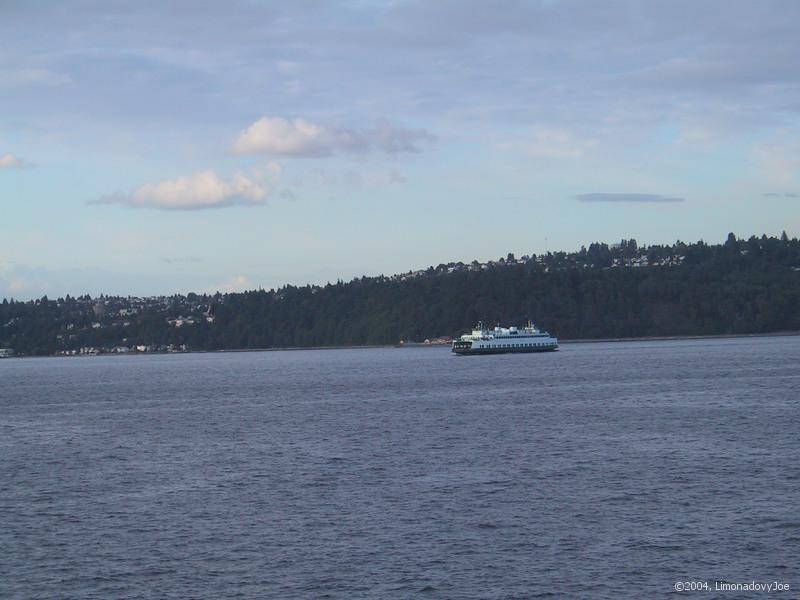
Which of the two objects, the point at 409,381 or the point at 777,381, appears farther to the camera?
the point at 409,381

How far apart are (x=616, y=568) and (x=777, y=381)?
88009 mm

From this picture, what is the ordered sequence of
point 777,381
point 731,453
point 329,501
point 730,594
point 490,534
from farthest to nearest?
point 777,381 → point 731,453 → point 329,501 → point 490,534 → point 730,594

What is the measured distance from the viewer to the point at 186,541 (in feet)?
144

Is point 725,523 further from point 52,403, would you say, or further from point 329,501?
point 52,403

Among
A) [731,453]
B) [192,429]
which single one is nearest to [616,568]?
[731,453]

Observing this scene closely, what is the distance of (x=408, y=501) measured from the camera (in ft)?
166

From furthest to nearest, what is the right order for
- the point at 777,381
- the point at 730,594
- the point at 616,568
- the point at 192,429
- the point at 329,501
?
the point at 777,381 < the point at 192,429 < the point at 329,501 < the point at 616,568 < the point at 730,594

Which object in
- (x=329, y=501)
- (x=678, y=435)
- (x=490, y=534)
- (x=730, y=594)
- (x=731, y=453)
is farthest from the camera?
(x=678, y=435)

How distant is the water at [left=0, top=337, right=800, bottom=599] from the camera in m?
38.4

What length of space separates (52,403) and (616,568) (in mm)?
97240

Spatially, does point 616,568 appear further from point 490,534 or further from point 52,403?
point 52,403

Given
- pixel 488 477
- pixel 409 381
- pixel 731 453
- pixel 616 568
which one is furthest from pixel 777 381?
pixel 616 568

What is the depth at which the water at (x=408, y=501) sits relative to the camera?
1512 inches

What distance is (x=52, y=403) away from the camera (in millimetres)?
123188
